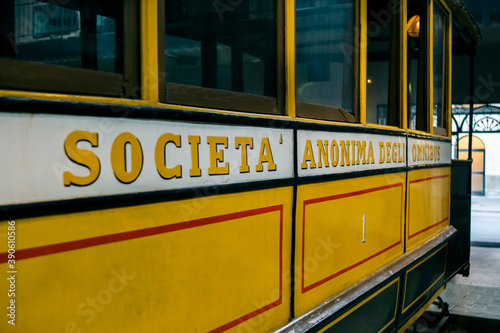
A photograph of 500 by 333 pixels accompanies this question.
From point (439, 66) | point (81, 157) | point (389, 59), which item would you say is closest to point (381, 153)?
point (389, 59)

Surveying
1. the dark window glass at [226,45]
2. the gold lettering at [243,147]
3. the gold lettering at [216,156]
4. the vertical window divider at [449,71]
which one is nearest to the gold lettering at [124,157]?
the gold lettering at [216,156]

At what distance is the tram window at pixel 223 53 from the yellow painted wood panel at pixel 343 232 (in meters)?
0.46

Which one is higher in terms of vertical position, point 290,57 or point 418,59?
point 418,59

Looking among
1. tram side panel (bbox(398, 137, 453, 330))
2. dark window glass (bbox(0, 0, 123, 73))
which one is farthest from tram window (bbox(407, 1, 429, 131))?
dark window glass (bbox(0, 0, 123, 73))

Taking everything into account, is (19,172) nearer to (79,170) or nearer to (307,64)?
(79,170)

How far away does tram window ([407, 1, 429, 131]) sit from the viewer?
3.30 meters

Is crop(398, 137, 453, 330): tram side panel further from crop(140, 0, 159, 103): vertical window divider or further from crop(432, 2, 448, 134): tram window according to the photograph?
crop(140, 0, 159, 103): vertical window divider

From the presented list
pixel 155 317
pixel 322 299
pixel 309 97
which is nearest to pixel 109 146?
pixel 155 317

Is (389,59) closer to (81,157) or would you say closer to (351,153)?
(351,153)

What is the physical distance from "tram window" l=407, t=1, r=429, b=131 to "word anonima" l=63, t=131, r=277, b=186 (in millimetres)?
1867

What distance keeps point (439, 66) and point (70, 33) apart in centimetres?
326

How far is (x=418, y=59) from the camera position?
3.47 meters

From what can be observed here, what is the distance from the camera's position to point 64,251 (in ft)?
3.43

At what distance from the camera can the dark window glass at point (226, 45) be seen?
6.07 feet
